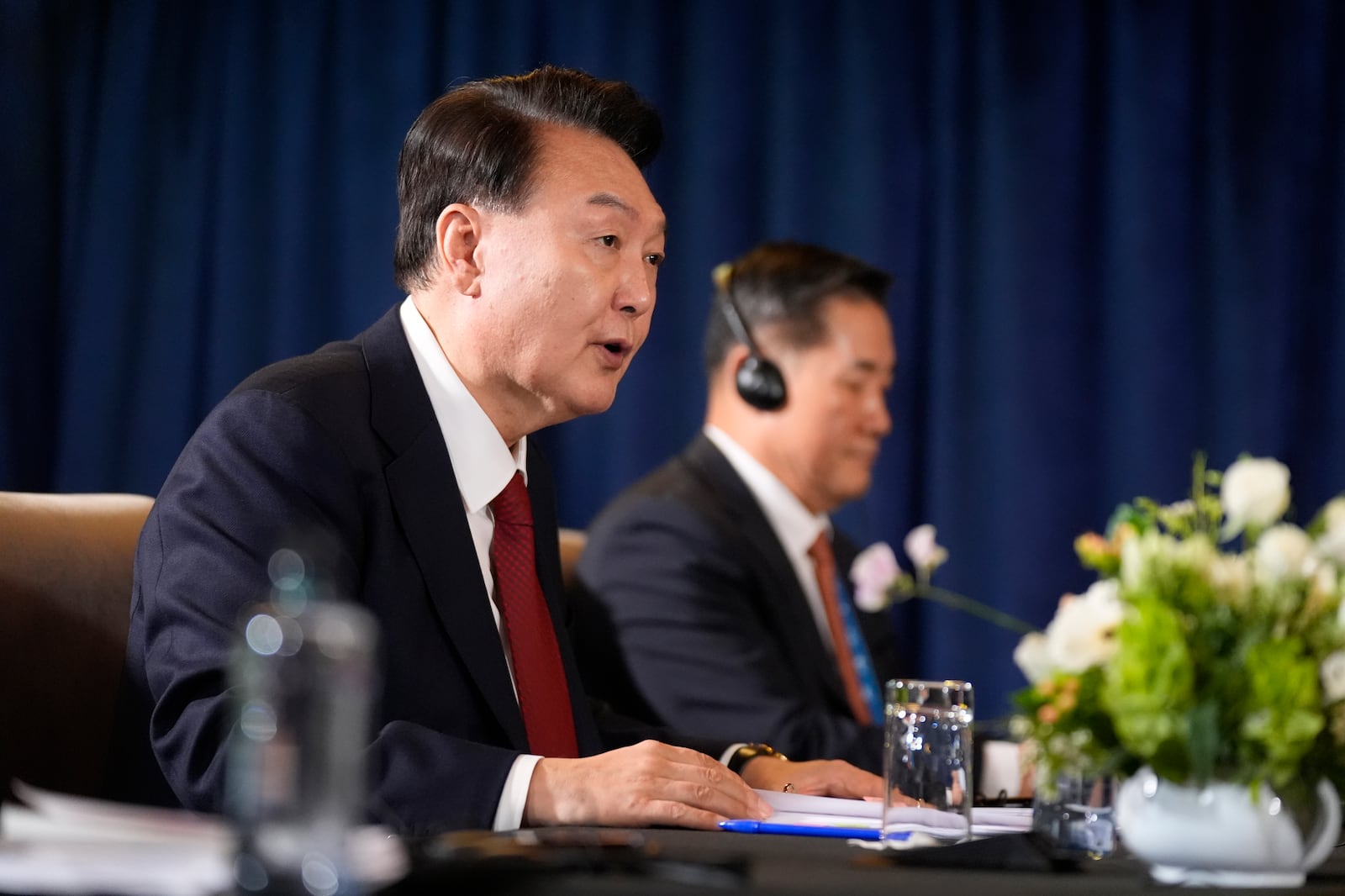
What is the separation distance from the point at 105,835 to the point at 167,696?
20.6 inches

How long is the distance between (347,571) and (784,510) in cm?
146

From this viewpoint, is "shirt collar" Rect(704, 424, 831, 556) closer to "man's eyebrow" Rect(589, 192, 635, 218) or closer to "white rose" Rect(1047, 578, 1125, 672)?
"man's eyebrow" Rect(589, 192, 635, 218)

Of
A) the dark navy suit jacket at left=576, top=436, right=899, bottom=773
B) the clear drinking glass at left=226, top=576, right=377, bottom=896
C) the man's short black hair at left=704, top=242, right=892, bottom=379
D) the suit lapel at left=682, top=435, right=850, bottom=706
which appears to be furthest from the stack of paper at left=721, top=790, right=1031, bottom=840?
the man's short black hair at left=704, top=242, right=892, bottom=379

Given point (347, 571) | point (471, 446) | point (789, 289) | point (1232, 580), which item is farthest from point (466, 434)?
point (789, 289)

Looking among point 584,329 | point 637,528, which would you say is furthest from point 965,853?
point 637,528

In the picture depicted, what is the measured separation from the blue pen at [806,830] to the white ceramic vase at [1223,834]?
0.24 m

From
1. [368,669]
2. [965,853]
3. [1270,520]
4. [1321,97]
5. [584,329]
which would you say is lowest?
[965,853]

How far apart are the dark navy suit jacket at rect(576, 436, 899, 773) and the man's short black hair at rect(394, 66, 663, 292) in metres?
0.82

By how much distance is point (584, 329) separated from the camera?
5.52 ft

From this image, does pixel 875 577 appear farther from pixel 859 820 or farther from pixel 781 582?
pixel 781 582

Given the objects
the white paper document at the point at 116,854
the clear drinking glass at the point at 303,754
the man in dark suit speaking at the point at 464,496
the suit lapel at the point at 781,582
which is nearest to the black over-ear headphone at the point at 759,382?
the suit lapel at the point at 781,582

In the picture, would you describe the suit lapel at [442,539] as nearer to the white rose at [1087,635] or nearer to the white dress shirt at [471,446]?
the white dress shirt at [471,446]

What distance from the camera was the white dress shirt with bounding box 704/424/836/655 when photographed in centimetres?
272

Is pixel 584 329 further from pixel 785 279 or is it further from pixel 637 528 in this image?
pixel 785 279
